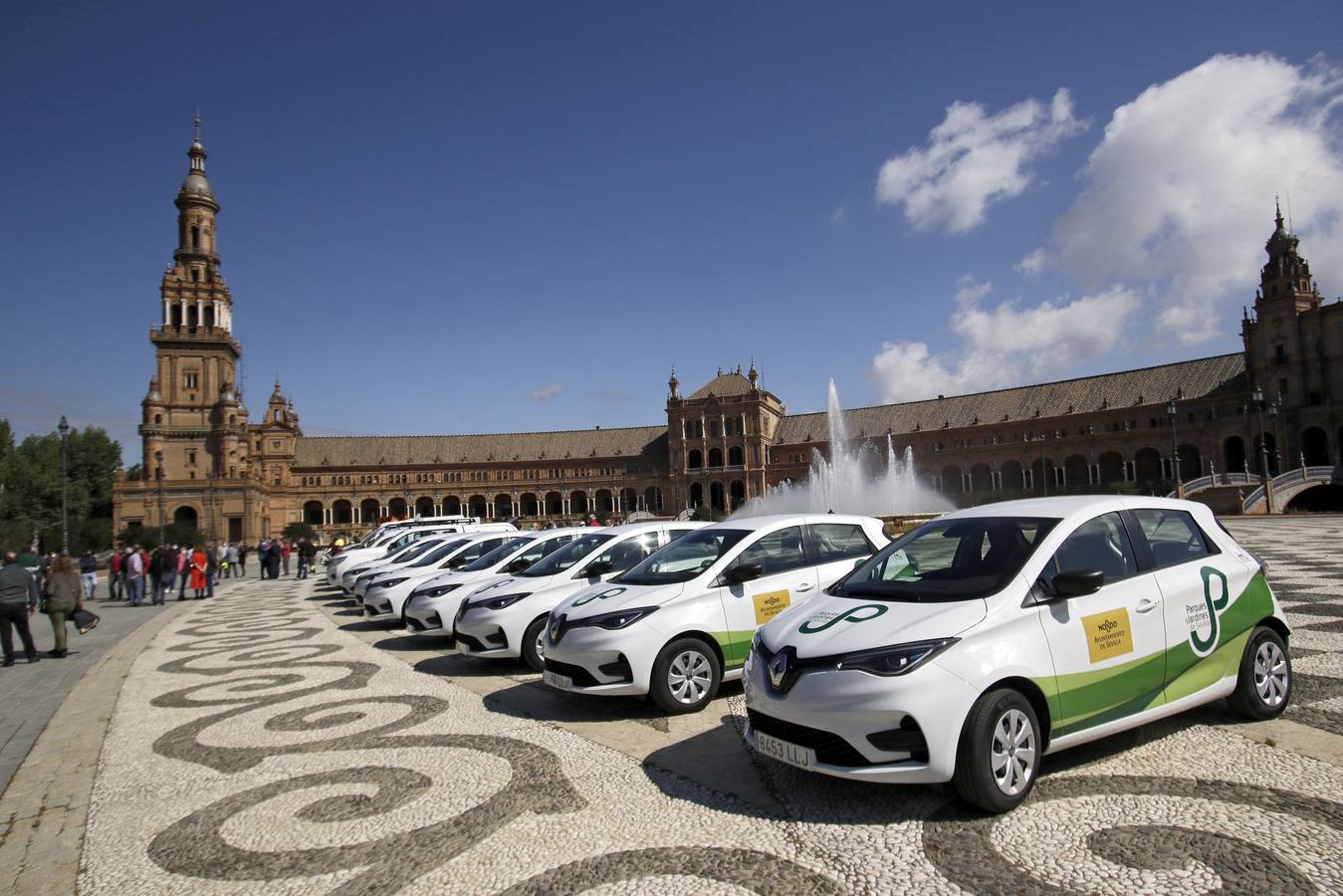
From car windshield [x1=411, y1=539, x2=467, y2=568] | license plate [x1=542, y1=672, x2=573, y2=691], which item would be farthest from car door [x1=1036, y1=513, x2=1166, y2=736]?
car windshield [x1=411, y1=539, x2=467, y2=568]

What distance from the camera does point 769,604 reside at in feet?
24.9

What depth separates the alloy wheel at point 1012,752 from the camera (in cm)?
449

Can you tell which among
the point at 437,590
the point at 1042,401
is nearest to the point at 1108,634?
the point at 437,590

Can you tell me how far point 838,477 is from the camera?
6931 cm

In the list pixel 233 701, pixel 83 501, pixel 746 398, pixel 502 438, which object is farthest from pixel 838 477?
pixel 83 501

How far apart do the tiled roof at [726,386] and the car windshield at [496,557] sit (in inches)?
3141

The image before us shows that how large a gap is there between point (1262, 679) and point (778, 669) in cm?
398

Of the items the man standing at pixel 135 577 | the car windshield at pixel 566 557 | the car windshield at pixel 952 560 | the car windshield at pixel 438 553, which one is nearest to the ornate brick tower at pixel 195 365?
the man standing at pixel 135 577

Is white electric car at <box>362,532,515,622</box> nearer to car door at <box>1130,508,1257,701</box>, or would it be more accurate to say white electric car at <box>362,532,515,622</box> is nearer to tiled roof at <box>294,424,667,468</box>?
car door at <box>1130,508,1257,701</box>

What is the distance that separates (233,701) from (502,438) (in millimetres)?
95338

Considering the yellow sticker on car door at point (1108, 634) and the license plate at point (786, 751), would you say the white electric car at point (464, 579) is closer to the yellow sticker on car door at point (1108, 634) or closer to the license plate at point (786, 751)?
the license plate at point (786, 751)

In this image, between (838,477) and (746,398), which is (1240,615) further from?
(746,398)

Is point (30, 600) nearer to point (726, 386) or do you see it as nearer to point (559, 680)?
point (559, 680)

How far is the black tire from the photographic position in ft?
19.2
